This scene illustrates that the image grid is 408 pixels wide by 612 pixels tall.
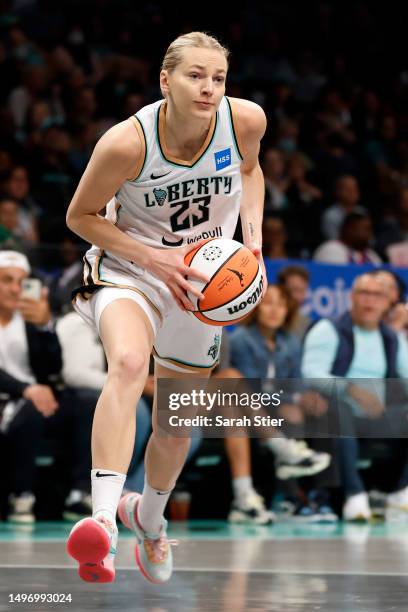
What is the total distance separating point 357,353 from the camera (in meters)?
8.67

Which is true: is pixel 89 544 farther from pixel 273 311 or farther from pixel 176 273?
pixel 273 311

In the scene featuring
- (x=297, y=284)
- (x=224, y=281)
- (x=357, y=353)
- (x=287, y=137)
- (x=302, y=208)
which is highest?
(x=287, y=137)

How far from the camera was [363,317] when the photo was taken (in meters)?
8.78

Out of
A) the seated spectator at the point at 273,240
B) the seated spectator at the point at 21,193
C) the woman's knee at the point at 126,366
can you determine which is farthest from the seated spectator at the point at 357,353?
the woman's knee at the point at 126,366

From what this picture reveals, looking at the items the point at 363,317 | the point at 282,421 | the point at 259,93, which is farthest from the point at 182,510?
the point at 259,93

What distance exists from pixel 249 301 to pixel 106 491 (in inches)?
37.6

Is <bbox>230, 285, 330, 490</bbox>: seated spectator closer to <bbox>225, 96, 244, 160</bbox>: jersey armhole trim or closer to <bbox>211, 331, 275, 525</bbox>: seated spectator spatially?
<bbox>211, 331, 275, 525</bbox>: seated spectator

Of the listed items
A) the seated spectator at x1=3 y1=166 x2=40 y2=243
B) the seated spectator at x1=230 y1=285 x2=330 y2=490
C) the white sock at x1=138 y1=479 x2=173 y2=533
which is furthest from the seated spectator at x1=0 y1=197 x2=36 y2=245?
the white sock at x1=138 y1=479 x2=173 y2=533

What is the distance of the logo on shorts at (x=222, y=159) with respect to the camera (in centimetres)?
506

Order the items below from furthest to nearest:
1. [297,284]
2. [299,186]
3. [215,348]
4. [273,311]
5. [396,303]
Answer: [299,186], [396,303], [297,284], [273,311], [215,348]

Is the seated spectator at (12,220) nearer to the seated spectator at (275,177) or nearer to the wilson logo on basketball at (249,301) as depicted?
the seated spectator at (275,177)

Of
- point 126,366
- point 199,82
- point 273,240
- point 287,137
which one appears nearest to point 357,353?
point 273,240

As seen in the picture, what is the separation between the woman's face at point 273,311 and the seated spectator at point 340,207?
2976 millimetres

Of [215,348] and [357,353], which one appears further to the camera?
[357,353]
